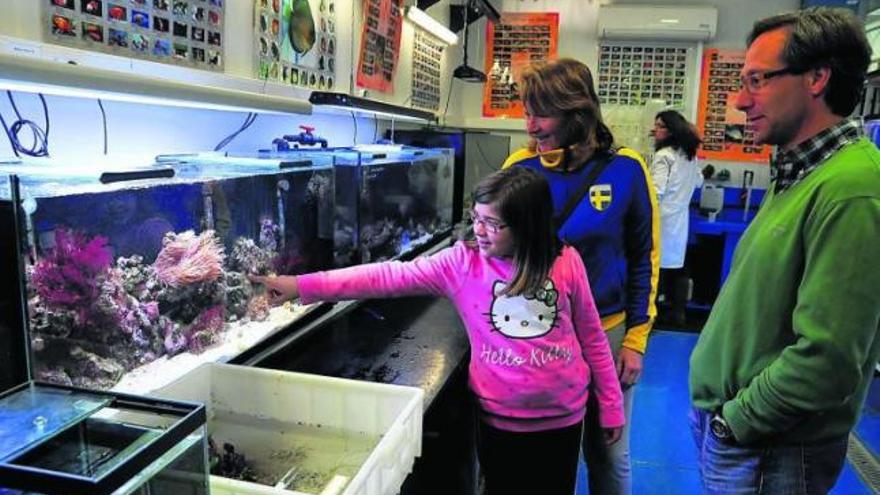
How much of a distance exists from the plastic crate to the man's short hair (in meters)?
0.92

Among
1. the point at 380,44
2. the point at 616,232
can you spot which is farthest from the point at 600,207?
the point at 380,44

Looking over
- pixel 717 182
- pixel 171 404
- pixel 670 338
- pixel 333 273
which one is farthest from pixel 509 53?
pixel 171 404

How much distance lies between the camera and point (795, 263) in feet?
3.56

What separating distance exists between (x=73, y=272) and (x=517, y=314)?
2.92 feet

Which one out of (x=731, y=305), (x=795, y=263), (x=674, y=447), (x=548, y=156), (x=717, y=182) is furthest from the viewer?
(x=717, y=182)

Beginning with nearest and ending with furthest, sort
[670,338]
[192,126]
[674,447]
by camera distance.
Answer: [192,126] < [674,447] < [670,338]

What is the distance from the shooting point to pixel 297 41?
220cm

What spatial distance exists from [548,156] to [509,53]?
3832 millimetres

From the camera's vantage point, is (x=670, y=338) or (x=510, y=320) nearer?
(x=510, y=320)

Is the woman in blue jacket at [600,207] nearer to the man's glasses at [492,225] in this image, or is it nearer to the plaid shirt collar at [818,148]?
the man's glasses at [492,225]

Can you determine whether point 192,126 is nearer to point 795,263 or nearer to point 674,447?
point 795,263

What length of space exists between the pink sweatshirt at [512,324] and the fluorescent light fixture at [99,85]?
45cm

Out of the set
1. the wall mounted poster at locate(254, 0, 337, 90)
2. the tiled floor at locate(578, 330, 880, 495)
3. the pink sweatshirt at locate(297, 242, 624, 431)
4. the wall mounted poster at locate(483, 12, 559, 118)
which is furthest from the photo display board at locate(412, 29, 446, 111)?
the pink sweatshirt at locate(297, 242, 624, 431)

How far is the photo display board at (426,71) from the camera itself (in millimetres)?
3729
